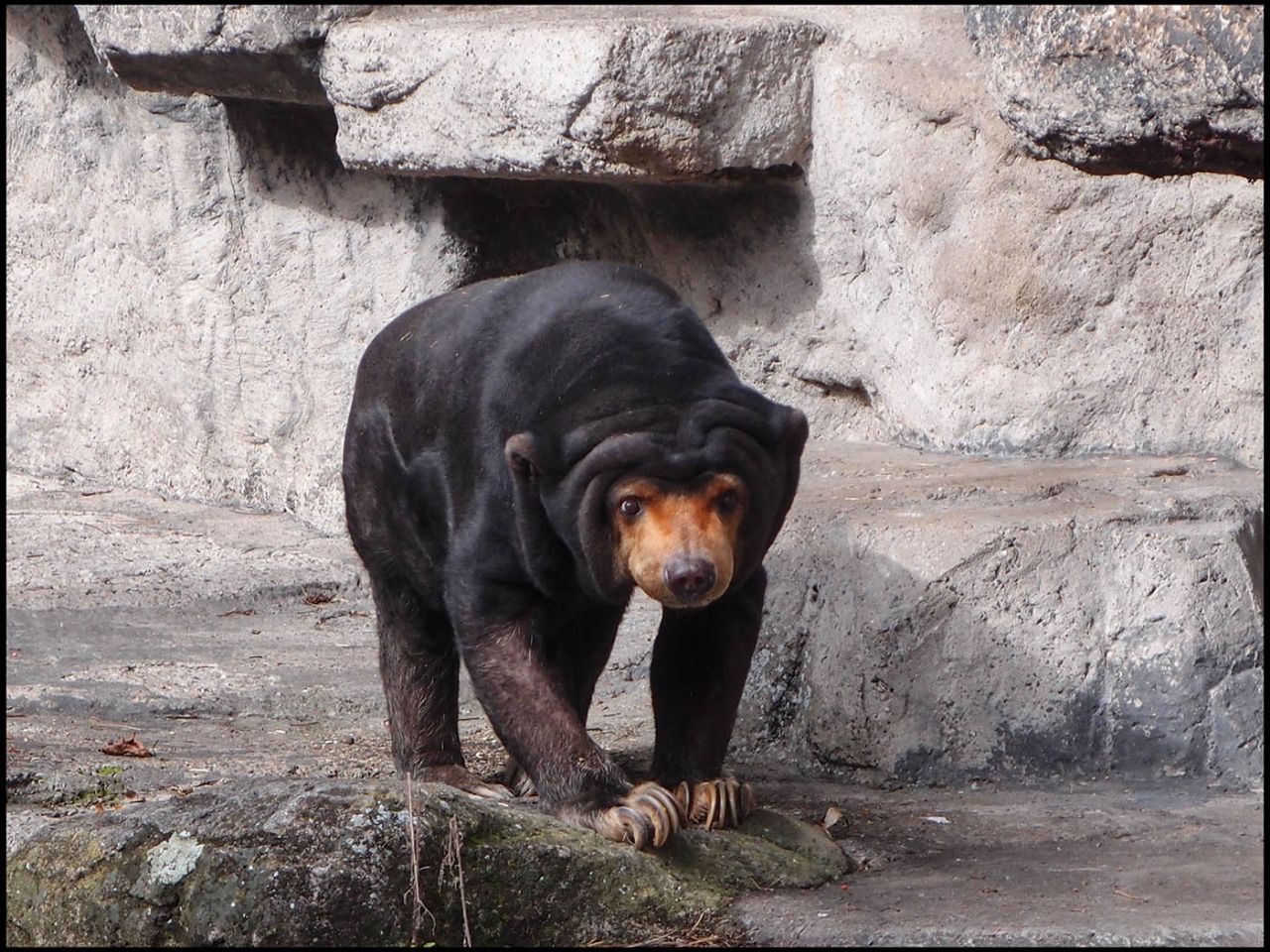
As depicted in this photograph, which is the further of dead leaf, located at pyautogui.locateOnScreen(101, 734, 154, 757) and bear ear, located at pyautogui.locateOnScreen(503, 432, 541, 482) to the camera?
dead leaf, located at pyautogui.locateOnScreen(101, 734, 154, 757)

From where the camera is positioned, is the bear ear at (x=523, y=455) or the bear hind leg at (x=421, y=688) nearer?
the bear ear at (x=523, y=455)

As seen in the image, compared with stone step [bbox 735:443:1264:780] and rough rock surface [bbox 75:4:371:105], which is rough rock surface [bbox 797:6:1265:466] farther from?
rough rock surface [bbox 75:4:371:105]

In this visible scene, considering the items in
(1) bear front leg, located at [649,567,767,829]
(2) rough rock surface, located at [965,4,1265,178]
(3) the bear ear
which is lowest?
(1) bear front leg, located at [649,567,767,829]

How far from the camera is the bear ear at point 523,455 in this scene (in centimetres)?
432

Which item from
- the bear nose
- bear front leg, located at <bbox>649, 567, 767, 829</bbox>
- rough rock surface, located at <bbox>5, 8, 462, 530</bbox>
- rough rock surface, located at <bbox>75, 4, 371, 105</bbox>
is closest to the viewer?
the bear nose

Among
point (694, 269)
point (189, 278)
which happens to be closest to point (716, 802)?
point (694, 269)

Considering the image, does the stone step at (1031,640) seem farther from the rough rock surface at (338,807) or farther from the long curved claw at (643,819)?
the long curved claw at (643,819)

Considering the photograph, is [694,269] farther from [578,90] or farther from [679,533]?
[679,533]

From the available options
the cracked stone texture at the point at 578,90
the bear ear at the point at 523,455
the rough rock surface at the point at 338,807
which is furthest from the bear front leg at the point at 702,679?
the cracked stone texture at the point at 578,90

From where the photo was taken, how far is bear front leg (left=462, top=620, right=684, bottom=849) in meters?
4.25

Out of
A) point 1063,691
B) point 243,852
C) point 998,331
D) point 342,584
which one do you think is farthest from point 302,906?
point 342,584

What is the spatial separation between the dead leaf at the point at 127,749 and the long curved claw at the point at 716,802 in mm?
1818

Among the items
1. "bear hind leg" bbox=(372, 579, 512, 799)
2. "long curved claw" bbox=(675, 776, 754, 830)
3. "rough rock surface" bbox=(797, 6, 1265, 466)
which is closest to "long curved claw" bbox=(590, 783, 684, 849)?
"long curved claw" bbox=(675, 776, 754, 830)

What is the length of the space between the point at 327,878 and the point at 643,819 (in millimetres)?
812
